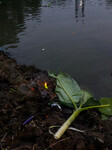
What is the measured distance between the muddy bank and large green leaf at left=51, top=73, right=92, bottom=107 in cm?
14

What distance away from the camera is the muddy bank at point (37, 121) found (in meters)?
1.90

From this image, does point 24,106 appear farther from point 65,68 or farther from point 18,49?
point 18,49

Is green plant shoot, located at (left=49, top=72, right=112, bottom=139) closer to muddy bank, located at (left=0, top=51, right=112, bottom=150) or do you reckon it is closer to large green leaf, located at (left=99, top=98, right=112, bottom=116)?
large green leaf, located at (left=99, top=98, right=112, bottom=116)

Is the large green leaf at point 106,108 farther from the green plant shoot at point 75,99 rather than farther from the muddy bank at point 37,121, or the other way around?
the muddy bank at point 37,121

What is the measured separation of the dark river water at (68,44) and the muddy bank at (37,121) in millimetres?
1049

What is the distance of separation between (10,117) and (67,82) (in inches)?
58.2

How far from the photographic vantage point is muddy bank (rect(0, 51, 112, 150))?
1899 mm

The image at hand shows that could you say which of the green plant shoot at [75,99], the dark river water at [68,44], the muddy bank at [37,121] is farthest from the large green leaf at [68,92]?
the dark river water at [68,44]

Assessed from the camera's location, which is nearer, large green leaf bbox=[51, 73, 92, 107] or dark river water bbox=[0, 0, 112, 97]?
large green leaf bbox=[51, 73, 92, 107]

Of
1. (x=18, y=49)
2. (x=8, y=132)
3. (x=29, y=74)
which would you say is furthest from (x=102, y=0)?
(x=8, y=132)

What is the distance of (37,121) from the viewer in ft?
7.24

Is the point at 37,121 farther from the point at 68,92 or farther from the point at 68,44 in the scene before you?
the point at 68,44

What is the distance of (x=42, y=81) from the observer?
3500 mm

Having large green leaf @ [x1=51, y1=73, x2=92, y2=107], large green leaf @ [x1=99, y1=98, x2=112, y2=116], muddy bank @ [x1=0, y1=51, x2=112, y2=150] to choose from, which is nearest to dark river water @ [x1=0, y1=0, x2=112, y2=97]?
large green leaf @ [x1=51, y1=73, x2=92, y2=107]
